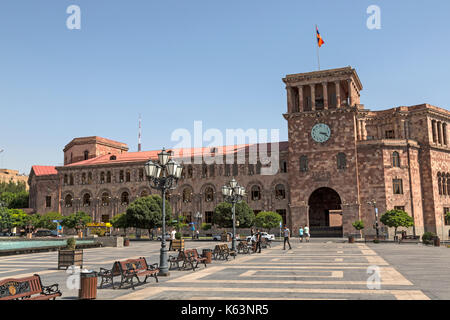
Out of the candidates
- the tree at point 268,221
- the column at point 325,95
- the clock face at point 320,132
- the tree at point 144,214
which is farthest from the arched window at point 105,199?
the column at point 325,95

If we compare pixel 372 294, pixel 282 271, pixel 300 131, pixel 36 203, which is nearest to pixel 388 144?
pixel 300 131

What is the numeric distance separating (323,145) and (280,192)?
9261mm

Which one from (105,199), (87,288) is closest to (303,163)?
(105,199)

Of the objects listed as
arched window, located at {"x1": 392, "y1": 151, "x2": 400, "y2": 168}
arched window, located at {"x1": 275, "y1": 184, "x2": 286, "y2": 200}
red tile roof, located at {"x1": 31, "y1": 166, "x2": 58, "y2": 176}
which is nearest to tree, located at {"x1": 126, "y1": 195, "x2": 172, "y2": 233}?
arched window, located at {"x1": 275, "y1": 184, "x2": 286, "y2": 200}

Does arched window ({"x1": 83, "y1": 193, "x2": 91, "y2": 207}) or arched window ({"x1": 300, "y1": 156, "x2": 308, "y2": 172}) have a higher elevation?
arched window ({"x1": 300, "y1": 156, "x2": 308, "y2": 172})

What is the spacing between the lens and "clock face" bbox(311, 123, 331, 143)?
52.9 m

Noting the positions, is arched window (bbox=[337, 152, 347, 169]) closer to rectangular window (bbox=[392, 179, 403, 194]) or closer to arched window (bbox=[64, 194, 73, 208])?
rectangular window (bbox=[392, 179, 403, 194])

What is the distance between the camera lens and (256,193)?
5906 cm

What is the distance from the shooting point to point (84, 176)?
224 ft

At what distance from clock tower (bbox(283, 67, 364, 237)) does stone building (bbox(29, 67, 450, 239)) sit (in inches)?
4.8

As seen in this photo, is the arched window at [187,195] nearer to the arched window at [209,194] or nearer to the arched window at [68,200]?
the arched window at [209,194]

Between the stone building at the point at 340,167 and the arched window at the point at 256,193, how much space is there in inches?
5.6

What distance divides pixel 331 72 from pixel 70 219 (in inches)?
1562

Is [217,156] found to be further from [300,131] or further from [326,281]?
[326,281]
